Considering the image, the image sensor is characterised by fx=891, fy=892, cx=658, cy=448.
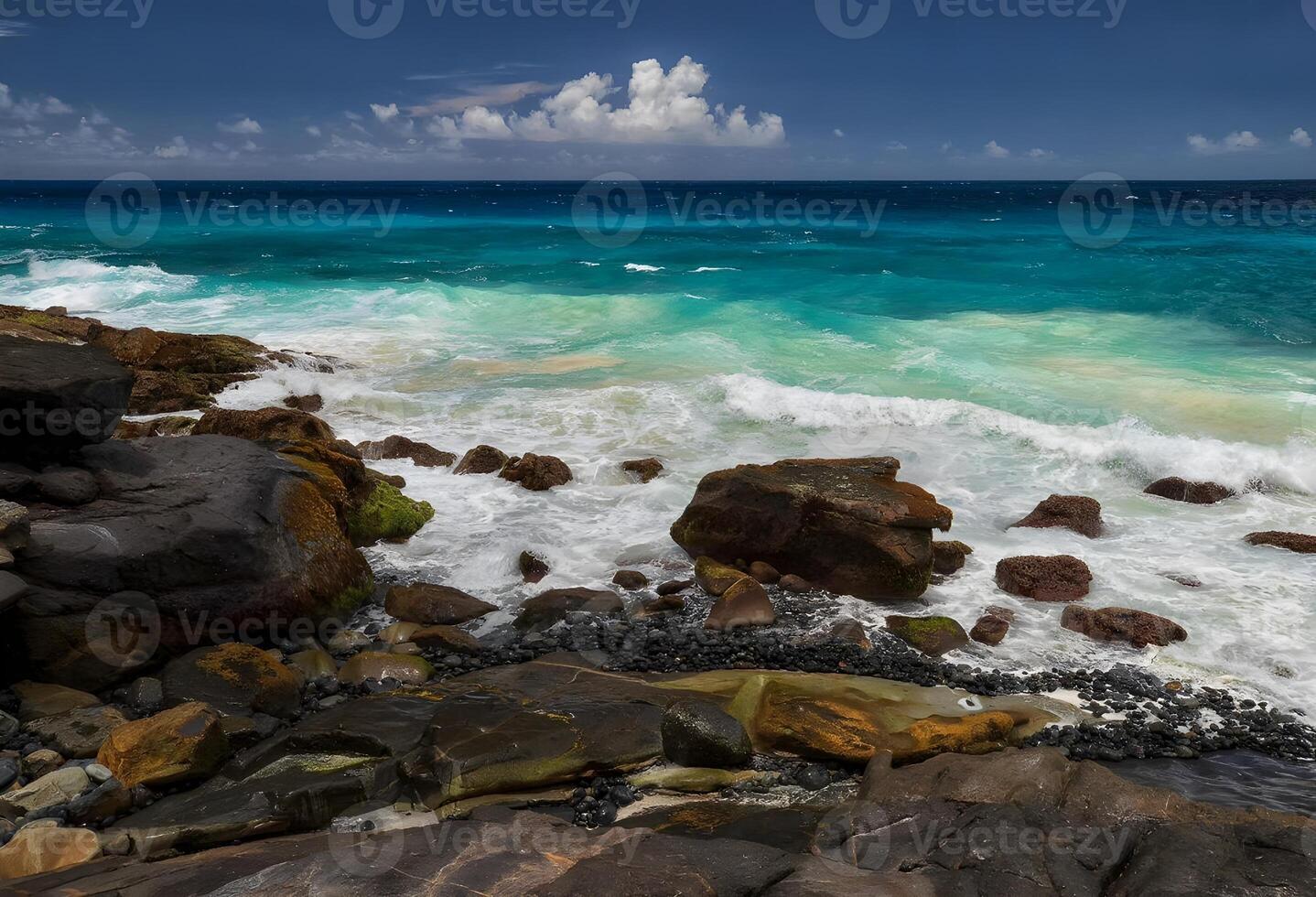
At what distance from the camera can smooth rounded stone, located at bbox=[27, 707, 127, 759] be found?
A: 655 centimetres

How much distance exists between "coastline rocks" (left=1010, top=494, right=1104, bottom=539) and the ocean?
0.79 feet

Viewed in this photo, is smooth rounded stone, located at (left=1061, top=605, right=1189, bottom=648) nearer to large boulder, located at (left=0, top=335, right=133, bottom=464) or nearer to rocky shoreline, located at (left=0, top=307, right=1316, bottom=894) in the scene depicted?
rocky shoreline, located at (left=0, top=307, right=1316, bottom=894)

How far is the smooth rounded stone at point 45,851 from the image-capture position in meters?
5.07

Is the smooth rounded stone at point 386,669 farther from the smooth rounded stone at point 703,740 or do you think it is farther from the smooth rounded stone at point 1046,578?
the smooth rounded stone at point 1046,578

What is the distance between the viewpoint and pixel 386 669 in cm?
817

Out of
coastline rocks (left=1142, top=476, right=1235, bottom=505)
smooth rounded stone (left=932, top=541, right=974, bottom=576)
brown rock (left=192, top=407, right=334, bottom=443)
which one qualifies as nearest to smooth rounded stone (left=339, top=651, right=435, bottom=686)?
brown rock (left=192, top=407, right=334, bottom=443)

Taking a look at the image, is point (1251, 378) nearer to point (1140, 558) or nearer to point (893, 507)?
point (1140, 558)

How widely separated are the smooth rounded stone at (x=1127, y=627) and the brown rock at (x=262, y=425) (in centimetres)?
997

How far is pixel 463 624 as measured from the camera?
30.7ft

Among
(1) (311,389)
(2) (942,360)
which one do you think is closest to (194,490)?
(1) (311,389)

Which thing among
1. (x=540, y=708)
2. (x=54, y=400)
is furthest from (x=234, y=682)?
(x=54, y=400)

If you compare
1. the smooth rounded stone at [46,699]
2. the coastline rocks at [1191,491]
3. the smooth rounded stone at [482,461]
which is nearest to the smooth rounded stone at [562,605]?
the smooth rounded stone at [46,699]

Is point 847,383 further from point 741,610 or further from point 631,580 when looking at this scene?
point 741,610

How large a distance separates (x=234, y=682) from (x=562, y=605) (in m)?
3.31
